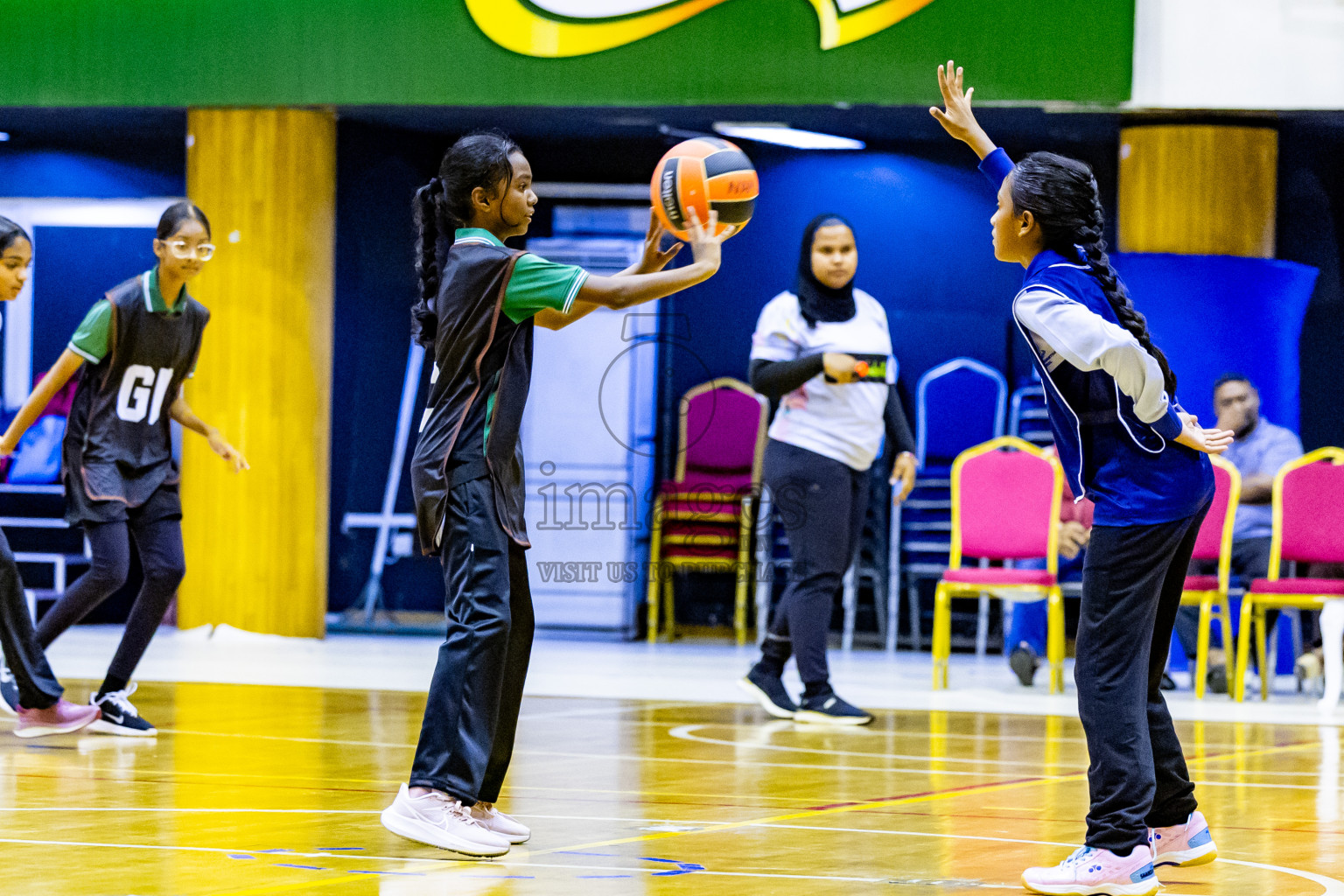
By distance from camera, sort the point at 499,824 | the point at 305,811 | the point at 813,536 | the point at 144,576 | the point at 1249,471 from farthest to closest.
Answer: the point at 1249,471
the point at 813,536
the point at 144,576
the point at 305,811
the point at 499,824

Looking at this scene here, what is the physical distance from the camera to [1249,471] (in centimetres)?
Answer: 794

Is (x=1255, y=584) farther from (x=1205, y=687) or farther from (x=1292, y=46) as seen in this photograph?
(x=1292, y=46)

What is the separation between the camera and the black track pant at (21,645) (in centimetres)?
500

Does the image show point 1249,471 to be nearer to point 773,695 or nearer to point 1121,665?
point 773,695

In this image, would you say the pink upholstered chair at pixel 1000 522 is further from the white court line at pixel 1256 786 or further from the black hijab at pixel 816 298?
the white court line at pixel 1256 786

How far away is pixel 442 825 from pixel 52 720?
221cm

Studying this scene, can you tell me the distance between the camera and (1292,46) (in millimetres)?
8125

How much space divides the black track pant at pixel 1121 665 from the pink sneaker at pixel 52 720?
316cm

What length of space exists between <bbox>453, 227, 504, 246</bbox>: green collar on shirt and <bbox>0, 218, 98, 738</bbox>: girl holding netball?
1.90 meters

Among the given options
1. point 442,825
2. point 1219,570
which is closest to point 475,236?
point 442,825

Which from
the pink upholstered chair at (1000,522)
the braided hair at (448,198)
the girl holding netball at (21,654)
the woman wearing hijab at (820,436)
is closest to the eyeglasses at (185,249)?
the girl holding netball at (21,654)

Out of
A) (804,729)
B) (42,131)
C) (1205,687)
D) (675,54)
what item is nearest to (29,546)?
(42,131)

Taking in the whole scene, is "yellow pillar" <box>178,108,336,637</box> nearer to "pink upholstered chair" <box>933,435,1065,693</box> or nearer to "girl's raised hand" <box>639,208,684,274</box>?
"pink upholstered chair" <box>933,435,1065,693</box>

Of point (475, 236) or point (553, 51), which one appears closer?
point (475, 236)
